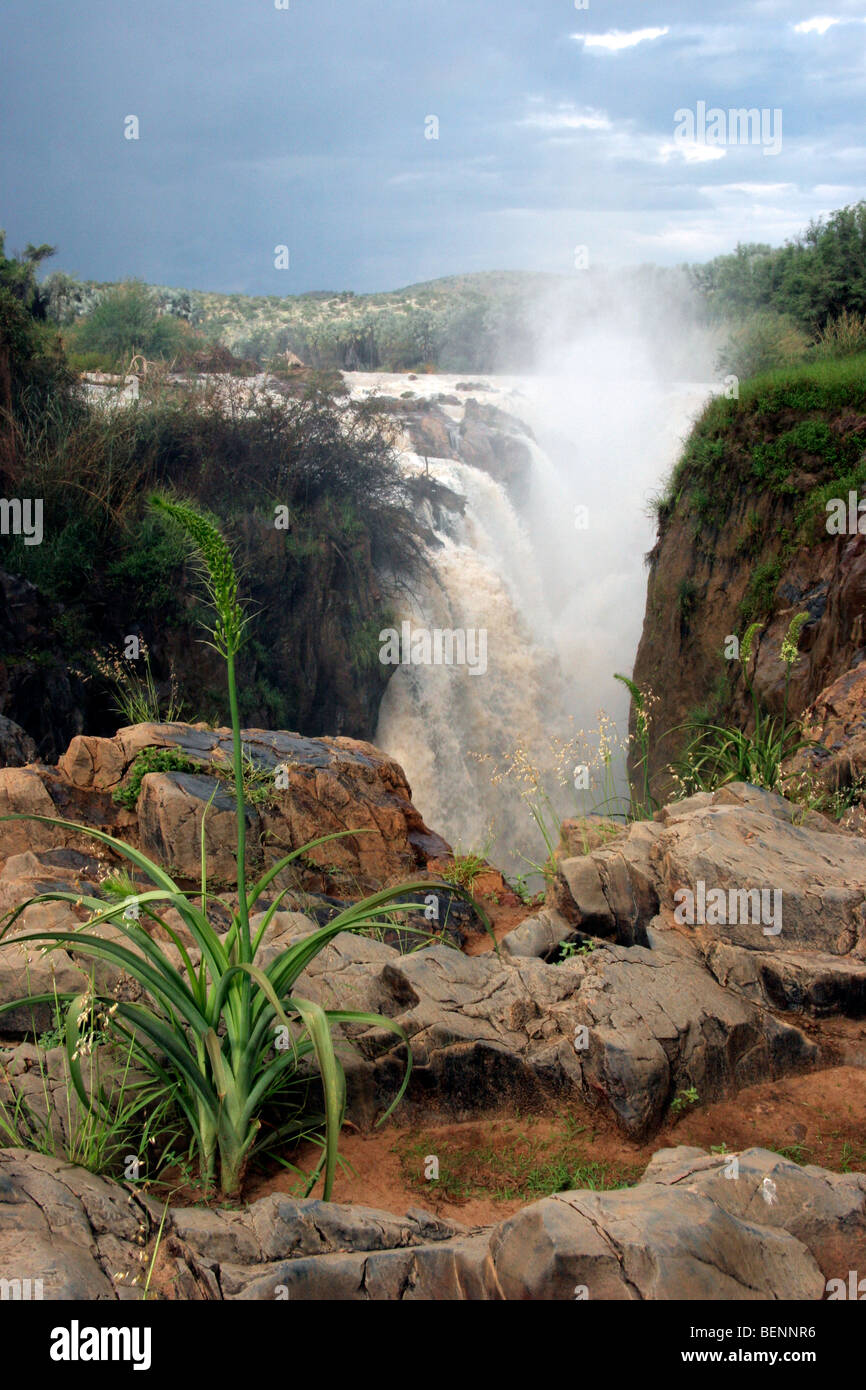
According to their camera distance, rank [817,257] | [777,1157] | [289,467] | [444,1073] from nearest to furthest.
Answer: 1. [777,1157]
2. [444,1073]
3. [289,467]
4. [817,257]

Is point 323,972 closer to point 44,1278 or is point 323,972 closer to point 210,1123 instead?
point 210,1123

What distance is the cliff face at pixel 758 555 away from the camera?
32.6 ft

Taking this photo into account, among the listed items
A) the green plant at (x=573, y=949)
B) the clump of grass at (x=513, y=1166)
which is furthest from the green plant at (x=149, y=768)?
the clump of grass at (x=513, y=1166)

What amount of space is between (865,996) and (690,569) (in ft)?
33.1

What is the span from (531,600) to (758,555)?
10272 mm

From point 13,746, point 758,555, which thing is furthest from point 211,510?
point 758,555

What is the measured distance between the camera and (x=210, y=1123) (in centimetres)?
304

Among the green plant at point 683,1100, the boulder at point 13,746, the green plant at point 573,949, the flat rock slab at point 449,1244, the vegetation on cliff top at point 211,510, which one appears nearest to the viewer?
the flat rock slab at point 449,1244

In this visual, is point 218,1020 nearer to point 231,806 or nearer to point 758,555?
point 231,806

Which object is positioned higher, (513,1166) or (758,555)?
(758,555)

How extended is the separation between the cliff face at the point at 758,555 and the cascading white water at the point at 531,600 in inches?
90.9

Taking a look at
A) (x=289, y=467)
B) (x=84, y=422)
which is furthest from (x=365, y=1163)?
(x=289, y=467)

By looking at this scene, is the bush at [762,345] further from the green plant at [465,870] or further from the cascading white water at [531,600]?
the green plant at [465,870]

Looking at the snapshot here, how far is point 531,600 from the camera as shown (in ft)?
74.1
